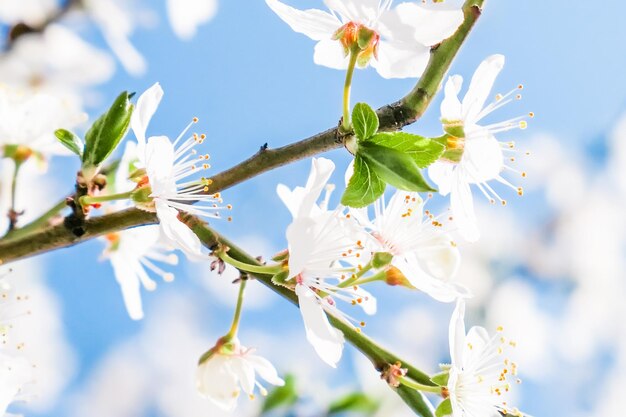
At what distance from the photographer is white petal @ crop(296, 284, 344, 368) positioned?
0.74 meters

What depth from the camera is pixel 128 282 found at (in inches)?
46.4

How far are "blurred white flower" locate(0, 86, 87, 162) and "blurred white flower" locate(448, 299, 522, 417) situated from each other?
65 cm

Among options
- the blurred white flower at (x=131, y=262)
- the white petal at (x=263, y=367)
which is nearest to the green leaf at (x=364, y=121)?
the white petal at (x=263, y=367)

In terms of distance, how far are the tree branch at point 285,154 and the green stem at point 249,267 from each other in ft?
0.22

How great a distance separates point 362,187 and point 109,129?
252mm

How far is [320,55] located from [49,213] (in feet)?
1.19

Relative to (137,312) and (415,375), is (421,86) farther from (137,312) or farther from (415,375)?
(137,312)

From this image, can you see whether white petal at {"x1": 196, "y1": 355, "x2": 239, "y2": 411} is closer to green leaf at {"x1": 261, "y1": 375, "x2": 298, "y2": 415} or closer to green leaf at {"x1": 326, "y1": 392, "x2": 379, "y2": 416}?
green leaf at {"x1": 261, "y1": 375, "x2": 298, "y2": 415}

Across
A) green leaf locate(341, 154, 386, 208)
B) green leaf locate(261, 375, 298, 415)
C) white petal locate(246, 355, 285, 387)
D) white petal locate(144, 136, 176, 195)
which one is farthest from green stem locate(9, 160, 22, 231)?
green leaf locate(261, 375, 298, 415)

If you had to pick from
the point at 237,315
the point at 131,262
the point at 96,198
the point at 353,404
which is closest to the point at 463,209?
the point at 237,315

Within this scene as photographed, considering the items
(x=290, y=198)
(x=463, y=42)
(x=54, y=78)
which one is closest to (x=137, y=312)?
(x=290, y=198)

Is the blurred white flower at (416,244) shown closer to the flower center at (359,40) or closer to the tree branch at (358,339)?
the tree branch at (358,339)

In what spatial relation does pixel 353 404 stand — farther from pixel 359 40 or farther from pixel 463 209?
pixel 359 40

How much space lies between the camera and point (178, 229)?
742 millimetres
